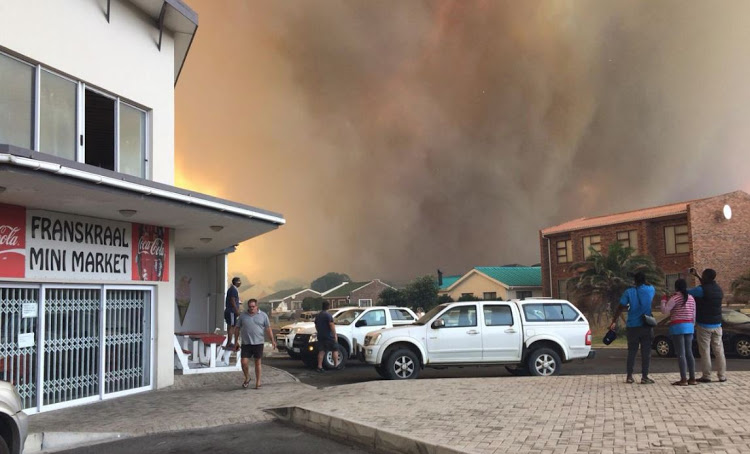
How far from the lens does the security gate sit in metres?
9.88

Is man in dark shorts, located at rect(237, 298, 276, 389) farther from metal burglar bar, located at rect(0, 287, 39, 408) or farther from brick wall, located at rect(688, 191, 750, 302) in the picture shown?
brick wall, located at rect(688, 191, 750, 302)

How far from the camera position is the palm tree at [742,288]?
1253 inches

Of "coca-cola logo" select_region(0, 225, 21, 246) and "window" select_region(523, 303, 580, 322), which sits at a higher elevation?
"coca-cola logo" select_region(0, 225, 21, 246)

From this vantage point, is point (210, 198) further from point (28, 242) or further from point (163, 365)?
point (163, 365)

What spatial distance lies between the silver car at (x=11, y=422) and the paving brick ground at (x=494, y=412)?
2782 mm

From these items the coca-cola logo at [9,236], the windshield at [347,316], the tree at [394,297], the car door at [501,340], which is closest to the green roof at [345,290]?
the tree at [394,297]

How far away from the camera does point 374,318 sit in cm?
1834

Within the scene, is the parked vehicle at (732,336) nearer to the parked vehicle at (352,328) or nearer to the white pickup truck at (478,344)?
the white pickup truck at (478,344)

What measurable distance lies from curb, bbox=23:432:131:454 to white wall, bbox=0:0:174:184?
5.86 meters

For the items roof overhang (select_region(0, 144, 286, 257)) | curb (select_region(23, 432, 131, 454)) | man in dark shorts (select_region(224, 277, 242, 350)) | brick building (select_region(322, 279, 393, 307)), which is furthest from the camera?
brick building (select_region(322, 279, 393, 307))

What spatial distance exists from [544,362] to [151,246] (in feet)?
28.9

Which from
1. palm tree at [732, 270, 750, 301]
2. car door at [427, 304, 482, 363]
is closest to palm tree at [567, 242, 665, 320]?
palm tree at [732, 270, 750, 301]

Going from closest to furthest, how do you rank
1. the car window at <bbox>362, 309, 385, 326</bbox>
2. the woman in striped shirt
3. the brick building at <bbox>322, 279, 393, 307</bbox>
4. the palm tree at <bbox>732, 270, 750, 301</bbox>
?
the woman in striped shirt, the car window at <bbox>362, 309, 385, 326</bbox>, the palm tree at <bbox>732, 270, 750, 301</bbox>, the brick building at <bbox>322, 279, 393, 307</bbox>

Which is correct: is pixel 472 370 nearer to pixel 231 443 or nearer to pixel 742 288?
pixel 231 443
